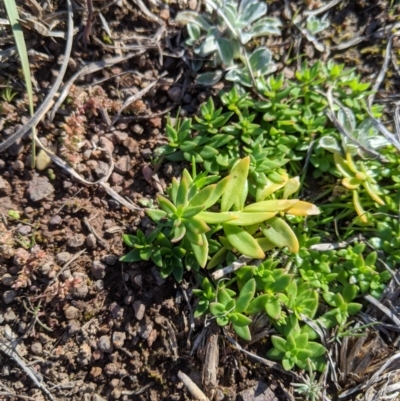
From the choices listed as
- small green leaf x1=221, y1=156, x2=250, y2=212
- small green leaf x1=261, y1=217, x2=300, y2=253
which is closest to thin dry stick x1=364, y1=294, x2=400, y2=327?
small green leaf x1=261, y1=217, x2=300, y2=253

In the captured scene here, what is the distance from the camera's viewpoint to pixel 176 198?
2.14 metres

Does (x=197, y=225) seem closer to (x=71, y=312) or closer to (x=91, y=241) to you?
(x=91, y=241)

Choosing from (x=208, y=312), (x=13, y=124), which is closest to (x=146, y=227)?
(x=208, y=312)

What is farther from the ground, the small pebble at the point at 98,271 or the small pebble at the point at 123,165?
the small pebble at the point at 123,165

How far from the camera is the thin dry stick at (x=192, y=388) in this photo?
217 centimetres

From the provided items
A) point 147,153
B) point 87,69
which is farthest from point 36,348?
point 87,69

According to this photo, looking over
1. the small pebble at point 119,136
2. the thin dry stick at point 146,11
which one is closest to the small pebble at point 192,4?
the thin dry stick at point 146,11

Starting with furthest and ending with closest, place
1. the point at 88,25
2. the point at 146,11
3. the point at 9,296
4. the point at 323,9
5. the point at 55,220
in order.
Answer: the point at 323,9 < the point at 146,11 < the point at 88,25 < the point at 55,220 < the point at 9,296

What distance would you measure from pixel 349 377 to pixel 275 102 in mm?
1431

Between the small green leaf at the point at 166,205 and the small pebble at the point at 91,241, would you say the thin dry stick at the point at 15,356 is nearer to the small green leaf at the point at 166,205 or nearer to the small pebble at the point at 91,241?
the small pebble at the point at 91,241

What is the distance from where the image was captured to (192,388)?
85.8 inches

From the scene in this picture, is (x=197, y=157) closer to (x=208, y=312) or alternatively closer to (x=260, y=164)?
(x=260, y=164)

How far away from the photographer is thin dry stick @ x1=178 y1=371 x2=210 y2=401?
2.17 meters

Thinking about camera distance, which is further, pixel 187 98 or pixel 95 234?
pixel 187 98
